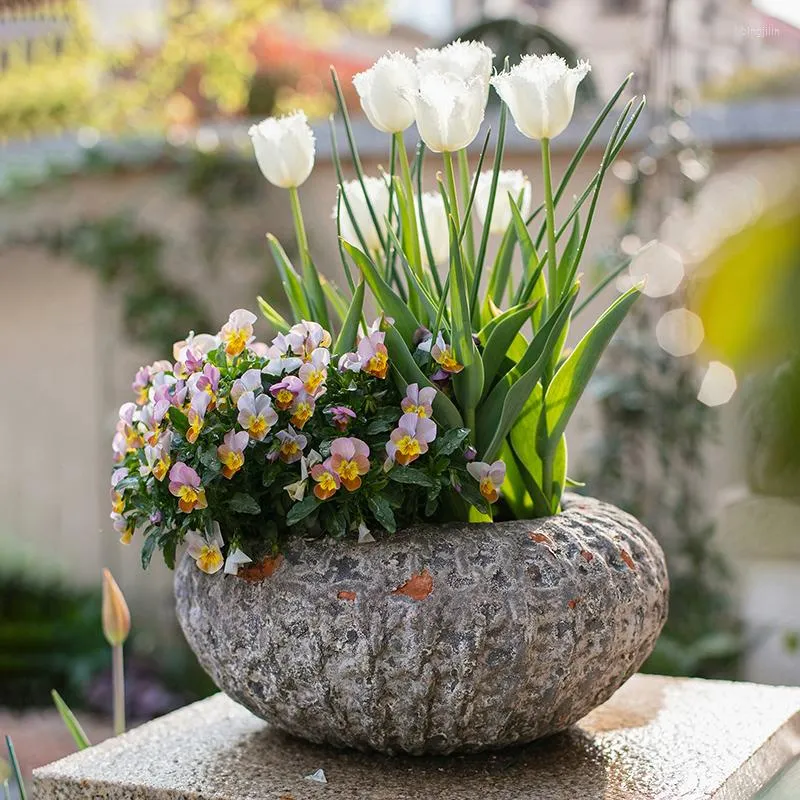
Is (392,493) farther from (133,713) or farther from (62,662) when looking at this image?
(62,662)

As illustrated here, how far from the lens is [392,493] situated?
1461mm

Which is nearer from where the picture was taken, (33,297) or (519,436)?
(519,436)

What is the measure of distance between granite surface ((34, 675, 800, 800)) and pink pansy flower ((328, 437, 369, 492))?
0.39m

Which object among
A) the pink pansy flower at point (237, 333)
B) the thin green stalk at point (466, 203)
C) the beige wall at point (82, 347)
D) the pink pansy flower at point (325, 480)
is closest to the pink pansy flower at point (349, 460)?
the pink pansy flower at point (325, 480)

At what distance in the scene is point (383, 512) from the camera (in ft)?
4.67

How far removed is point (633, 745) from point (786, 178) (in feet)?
4.79

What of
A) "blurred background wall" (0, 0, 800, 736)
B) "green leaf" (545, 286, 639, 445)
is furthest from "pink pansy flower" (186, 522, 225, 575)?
"blurred background wall" (0, 0, 800, 736)

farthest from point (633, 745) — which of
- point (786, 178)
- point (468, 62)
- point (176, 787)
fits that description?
point (786, 178)

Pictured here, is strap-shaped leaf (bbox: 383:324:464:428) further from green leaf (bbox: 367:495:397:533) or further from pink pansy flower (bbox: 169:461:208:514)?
pink pansy flower (bbox: 169:461:208:514)

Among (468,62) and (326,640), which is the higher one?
(468,62)

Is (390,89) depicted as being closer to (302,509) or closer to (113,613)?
(302,509)

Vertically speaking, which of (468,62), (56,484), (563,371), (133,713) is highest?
(468,62)

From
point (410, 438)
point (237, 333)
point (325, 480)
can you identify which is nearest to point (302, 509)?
point (325, 480)

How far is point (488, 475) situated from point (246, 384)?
13.1 inches
